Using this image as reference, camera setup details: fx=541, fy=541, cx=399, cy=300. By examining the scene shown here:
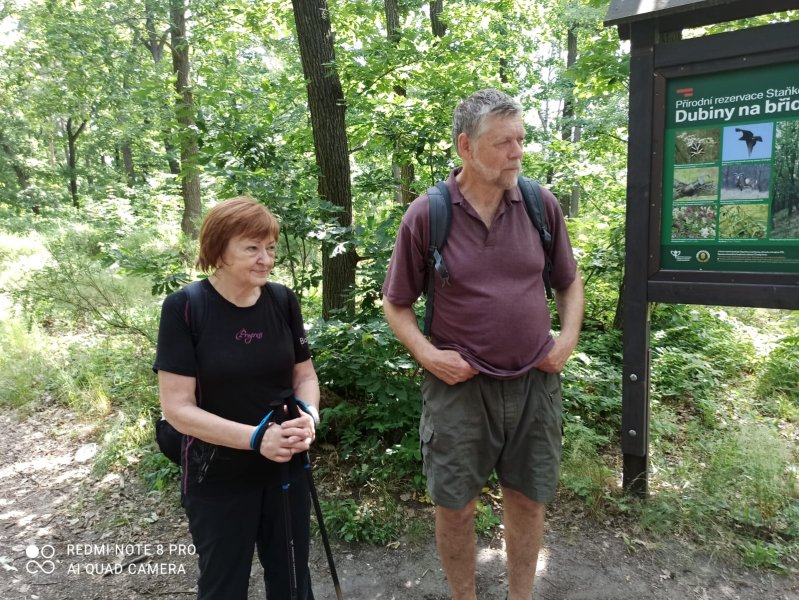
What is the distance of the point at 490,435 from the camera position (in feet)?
7.20

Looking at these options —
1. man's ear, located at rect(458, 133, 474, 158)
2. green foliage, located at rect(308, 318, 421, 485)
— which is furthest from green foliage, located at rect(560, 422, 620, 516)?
man's ear, located at rect(458, 133, 474, 158)

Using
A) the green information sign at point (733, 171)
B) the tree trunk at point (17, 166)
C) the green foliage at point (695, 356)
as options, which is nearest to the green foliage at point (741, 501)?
the green foliage at point (695, 356)

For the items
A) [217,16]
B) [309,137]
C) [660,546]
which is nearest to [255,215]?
[660,546]

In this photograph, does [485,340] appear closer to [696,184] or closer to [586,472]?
[696,184]

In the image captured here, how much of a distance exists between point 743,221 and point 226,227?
2382 mm

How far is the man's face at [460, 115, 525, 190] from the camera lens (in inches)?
80.4

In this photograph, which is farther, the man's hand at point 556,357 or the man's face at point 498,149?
the man's hand at point 556,357

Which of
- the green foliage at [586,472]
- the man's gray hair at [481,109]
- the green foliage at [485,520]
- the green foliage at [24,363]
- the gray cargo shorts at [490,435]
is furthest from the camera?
the green foliage at [24,363]

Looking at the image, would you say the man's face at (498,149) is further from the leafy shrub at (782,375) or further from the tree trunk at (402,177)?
the leafy shrub at (782,375)

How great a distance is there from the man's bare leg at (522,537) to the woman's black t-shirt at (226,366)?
42.4 inches

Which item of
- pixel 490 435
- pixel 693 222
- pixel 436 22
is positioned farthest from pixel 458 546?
pixel 436 22

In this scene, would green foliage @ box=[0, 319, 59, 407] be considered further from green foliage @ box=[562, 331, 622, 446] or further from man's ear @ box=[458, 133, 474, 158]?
man's ear @ box=[458, 133, 474, 158]

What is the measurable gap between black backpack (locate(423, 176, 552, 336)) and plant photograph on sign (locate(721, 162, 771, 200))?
41.5 inches

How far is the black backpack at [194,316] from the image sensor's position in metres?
1.73
